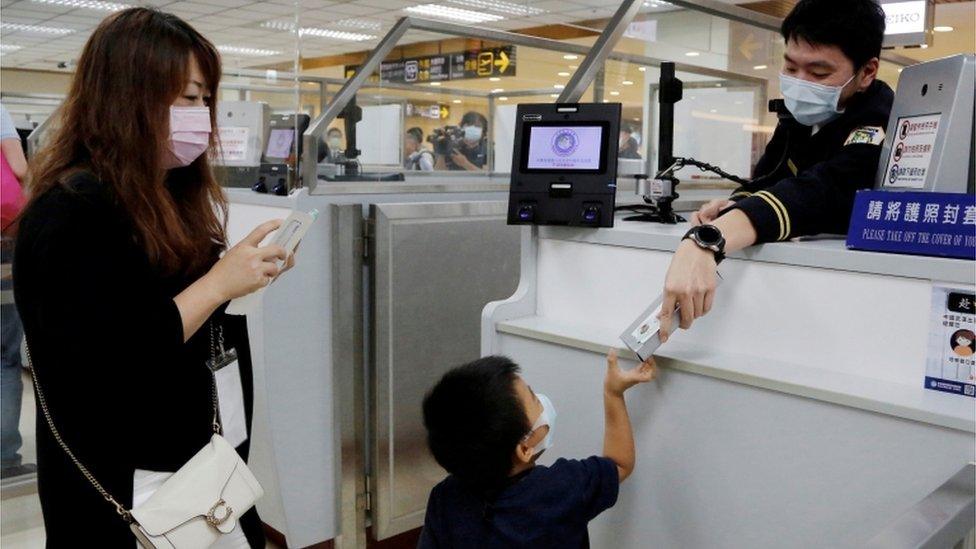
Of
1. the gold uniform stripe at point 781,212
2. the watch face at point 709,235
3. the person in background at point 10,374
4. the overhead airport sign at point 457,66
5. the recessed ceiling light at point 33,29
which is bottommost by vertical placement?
the person in background at point 10,374

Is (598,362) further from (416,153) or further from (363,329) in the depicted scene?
(416,153)

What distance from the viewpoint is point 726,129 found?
520 cm

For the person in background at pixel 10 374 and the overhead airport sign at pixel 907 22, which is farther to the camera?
the overhead airport sign at pixel 907 22

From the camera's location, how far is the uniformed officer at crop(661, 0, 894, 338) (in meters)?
1.33

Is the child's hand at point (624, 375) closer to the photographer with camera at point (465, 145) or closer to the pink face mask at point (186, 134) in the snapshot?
the pink face mask at point (186, 134)

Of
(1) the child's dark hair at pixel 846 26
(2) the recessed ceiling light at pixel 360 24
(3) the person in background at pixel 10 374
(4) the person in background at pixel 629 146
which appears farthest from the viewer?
(2) the recessed ceiling light at pixel 360 24

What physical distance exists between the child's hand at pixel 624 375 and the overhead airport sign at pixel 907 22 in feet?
12.7

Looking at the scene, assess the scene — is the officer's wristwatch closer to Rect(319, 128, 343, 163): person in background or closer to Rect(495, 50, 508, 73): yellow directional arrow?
Rect(319, 128, 343, 163): person in background

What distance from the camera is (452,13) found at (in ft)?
37.9

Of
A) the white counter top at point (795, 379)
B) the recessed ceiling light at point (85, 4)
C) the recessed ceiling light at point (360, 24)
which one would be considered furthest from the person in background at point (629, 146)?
the recessed ceiling light at point (85, 4)

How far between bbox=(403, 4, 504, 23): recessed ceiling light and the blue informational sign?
10.3 metres

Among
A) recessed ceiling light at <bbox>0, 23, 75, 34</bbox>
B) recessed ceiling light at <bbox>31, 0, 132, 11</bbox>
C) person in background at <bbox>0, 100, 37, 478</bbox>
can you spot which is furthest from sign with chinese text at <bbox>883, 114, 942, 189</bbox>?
recessed ceiling light at <bbox>0, 23, 75, 34</bbox>

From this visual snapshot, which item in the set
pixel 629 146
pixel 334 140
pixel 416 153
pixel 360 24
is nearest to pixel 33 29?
pixel 360 24

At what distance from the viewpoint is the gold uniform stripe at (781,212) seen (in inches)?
54.8
